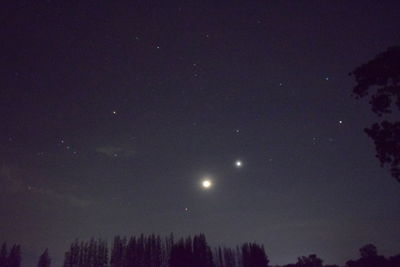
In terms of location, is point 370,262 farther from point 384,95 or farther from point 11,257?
point 11,257

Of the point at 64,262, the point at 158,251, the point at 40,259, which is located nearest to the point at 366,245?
the point at 158,251

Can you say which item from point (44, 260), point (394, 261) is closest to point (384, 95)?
point (394, 261)

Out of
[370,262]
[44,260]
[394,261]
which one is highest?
[44,260]

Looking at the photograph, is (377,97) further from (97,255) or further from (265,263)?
(97,255)

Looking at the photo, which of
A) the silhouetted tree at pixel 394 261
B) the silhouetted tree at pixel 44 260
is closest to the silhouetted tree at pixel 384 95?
the silhouetted tree at pixel 394 261

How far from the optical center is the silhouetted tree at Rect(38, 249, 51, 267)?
113 metres

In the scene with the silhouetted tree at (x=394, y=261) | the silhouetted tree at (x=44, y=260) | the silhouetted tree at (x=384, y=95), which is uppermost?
the silhouetted tree at (x=44, y=260)

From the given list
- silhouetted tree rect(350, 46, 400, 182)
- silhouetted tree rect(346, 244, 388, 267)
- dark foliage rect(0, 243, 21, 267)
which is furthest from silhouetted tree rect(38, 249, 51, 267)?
silhouetted tree rect(350, 46, 400, 182)

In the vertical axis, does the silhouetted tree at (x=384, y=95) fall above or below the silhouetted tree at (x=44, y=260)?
below

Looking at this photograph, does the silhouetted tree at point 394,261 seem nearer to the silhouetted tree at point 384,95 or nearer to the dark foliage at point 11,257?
the silhouetted tree at point 384,95

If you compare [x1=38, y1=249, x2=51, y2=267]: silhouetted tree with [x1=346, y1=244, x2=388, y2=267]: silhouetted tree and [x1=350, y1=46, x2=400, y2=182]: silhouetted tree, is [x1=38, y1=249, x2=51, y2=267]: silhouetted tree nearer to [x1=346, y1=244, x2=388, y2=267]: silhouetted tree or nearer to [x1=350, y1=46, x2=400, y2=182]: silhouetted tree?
[x1=346, y1=244, x2=388, y2=267]: silhouetted tree

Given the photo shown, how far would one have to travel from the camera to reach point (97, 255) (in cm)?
11488

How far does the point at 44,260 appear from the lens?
114 meters

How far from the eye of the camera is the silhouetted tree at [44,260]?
113 meters
